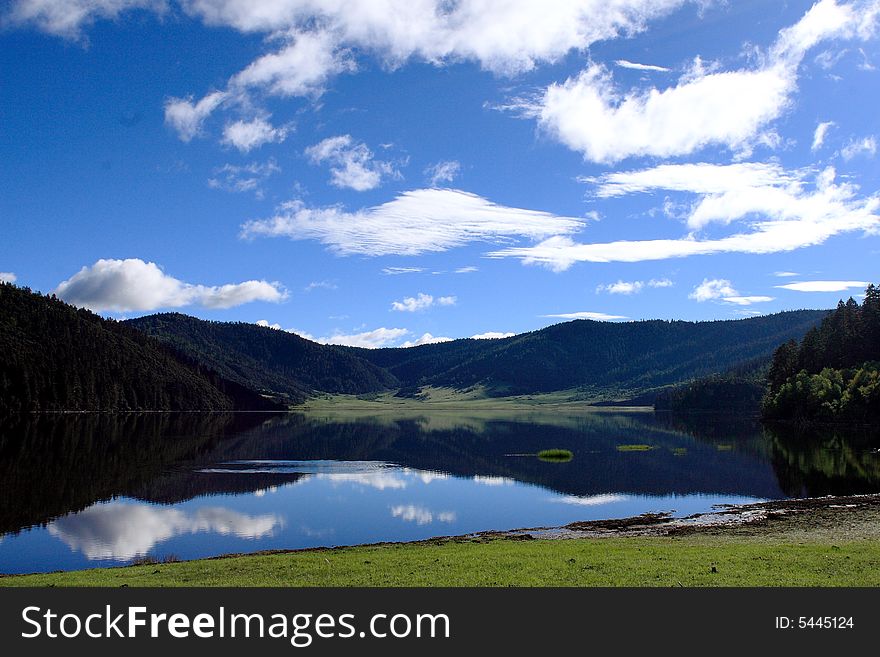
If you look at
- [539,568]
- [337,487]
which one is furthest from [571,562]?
[337,487]

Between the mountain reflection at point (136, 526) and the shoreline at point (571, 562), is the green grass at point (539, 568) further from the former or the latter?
the mountain reflection at point (136, 526)

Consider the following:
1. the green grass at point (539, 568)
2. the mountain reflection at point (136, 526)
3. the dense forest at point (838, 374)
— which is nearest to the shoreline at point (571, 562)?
the green grass at point (539, 568)

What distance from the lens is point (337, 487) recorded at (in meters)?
77.4

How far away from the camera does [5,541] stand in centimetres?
4478

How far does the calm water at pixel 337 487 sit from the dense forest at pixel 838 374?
2590 cm

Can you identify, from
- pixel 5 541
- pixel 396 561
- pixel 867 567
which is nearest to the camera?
pixel 867 567

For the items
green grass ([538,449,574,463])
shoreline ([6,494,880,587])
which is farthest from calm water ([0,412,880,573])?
shoreline ([6,494,880,587])

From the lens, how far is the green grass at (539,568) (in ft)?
80.3

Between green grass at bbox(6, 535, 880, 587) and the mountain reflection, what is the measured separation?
12.8m

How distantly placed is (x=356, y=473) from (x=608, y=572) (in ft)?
222

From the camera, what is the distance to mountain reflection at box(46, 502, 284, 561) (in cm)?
4500

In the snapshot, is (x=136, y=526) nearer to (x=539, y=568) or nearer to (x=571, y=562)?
(x=539, y=568)
